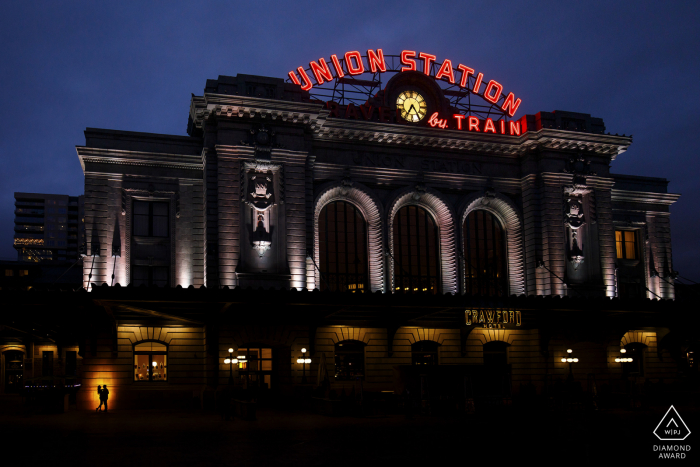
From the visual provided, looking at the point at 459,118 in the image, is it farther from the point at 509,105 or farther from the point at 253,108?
the point at 253,108

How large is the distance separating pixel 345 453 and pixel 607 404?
74.2ft

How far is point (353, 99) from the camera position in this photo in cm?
4788

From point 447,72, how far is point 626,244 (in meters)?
19.1

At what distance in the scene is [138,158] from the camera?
42625mm

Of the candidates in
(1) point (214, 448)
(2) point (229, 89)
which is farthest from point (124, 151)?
(1) point (214, 448)

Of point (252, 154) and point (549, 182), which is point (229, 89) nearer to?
point (252, 154)

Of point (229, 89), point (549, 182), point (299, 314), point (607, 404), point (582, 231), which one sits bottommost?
point (607, 404)

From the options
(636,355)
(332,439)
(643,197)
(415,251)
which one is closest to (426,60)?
(415,251)

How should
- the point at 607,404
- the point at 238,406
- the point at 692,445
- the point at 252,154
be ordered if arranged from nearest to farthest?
the point at 692,445 < the point at 238,406 < the point at 607,404 < the point at 252,154

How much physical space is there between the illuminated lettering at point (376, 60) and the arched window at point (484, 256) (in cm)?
1218

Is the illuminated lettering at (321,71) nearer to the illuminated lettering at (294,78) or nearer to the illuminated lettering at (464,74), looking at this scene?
the illuminated lettering at (294,78)

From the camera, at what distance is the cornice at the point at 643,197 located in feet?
171

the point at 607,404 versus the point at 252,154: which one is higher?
the point at 252,154

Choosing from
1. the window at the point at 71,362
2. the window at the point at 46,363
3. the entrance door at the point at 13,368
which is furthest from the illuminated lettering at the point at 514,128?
the entrance door at the point at 13,368
